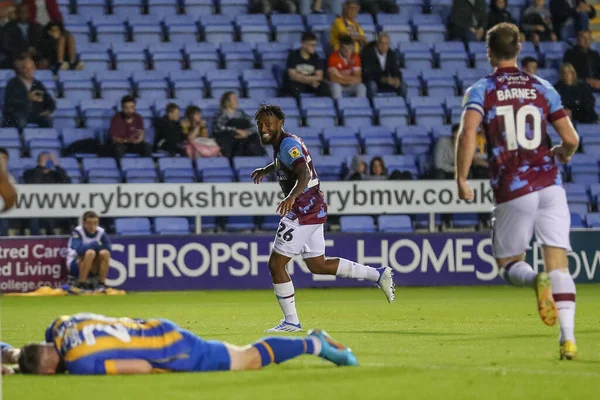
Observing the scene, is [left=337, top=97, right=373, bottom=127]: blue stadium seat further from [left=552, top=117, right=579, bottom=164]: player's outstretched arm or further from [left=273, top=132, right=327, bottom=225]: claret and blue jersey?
[left=552, top=117, right=579, bottom=164]: player's outstretched arm

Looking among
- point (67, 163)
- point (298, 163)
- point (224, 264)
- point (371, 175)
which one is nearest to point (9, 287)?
point (67, 163)

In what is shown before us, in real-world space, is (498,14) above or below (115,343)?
above

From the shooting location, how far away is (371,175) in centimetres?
1922

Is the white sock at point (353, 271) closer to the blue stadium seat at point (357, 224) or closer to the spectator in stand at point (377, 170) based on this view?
the spectator in stand at point (377, 170)

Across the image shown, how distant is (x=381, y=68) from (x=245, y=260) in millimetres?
4720

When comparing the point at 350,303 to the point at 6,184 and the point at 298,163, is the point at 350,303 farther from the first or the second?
the point at 6,184

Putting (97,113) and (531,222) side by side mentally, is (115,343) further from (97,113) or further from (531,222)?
(97,113)

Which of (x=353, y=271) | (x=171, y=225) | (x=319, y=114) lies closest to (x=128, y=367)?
(x=353, y=271)

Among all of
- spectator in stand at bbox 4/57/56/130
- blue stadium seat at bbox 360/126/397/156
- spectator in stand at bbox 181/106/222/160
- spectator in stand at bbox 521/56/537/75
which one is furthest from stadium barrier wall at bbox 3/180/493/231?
spectator in stand at bbox 521/56/537/75

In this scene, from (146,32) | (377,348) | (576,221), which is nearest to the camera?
(377,348)

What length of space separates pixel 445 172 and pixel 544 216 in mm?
11936

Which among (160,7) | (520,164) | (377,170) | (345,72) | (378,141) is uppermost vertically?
(160,7)

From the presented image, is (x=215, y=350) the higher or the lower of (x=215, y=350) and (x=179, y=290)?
the higher

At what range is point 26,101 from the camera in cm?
1972
